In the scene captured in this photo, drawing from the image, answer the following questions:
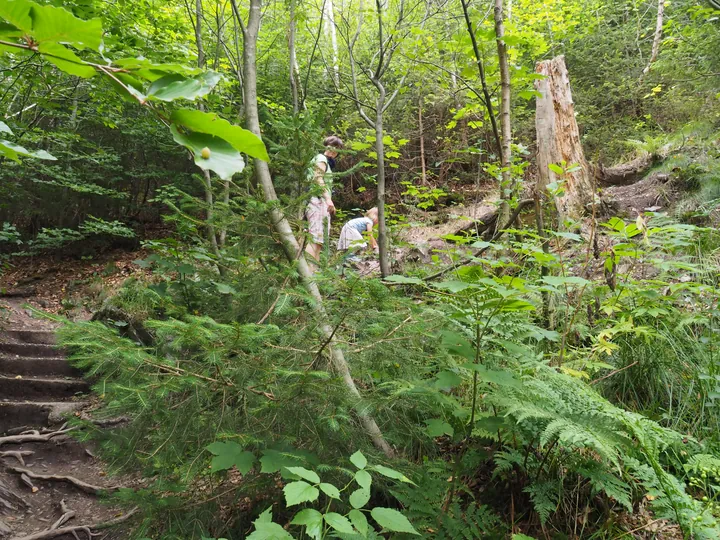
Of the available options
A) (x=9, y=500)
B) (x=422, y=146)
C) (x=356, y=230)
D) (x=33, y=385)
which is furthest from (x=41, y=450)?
(x=422, y=146)

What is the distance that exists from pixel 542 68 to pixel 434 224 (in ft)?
10.0

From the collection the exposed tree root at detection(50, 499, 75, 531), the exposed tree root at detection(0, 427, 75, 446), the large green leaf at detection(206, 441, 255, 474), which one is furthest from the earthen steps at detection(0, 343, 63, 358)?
the large green leaf at detection(206, 441, 255, 474)

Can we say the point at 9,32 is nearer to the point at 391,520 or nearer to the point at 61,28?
the point at 61,28

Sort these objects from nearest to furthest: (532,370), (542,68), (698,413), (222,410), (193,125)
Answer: (193,125) → (222,410) → (532,370) → (698,413) → (542,68)

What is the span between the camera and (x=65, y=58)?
1.70 ft

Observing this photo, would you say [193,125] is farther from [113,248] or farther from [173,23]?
[113,248]

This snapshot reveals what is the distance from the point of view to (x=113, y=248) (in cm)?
991

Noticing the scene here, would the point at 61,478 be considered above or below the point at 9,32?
below

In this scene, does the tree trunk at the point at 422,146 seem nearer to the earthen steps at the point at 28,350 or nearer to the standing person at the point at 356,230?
the standing person at the point at 356,230

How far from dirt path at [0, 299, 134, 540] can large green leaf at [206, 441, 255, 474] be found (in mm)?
1324

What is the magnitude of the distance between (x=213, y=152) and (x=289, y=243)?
150cm

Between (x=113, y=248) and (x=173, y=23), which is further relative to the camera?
(x=113, y=248)

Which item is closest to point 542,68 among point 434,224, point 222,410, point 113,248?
point 434,224

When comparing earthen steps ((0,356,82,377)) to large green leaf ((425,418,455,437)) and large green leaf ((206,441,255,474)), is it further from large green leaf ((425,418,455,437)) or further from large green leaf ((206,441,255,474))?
large green leaf ((425,418,455,437))
